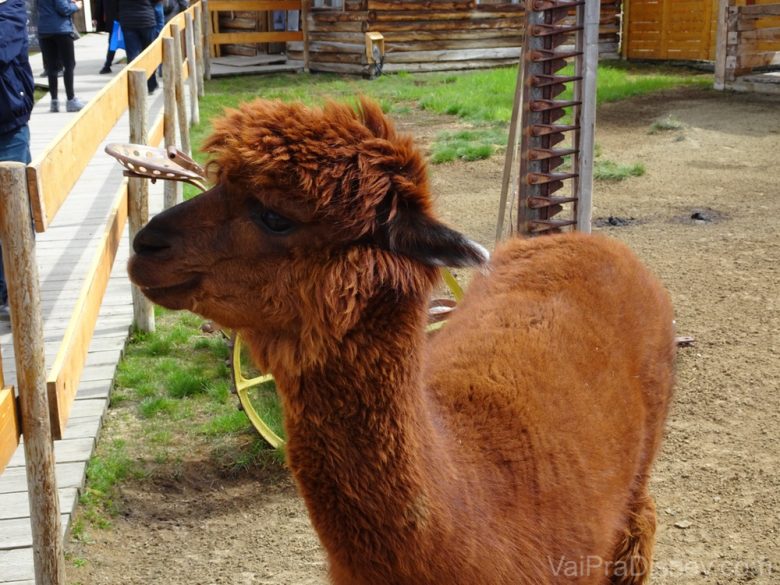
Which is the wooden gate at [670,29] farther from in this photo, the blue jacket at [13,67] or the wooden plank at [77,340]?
the wooden plank at [77,340]

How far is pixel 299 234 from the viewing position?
8.04ft

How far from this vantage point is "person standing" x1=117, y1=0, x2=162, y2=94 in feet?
47.3

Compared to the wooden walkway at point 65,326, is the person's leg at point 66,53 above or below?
above

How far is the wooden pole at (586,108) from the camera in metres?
6.09

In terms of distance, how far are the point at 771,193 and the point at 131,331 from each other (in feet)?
23.0

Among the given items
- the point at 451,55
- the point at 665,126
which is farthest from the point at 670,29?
the point at 665,126

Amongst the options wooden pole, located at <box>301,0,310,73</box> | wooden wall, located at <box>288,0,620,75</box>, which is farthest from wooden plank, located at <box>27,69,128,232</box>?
wooden pole, located at <box>301,0,310,73</box>

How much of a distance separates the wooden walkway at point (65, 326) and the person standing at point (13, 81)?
77 cm

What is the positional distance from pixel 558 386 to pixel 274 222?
3.59 feet

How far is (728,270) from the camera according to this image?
7.75m

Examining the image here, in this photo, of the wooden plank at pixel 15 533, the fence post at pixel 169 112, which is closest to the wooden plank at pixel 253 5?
the fence post at pixel 169 112

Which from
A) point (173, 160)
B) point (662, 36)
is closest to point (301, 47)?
point (662, 36)

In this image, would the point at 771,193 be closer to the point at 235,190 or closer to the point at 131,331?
the point at 131,331

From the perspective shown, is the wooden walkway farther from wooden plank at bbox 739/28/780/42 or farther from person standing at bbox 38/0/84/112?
wooden plank at bbox 739/28/780/42
